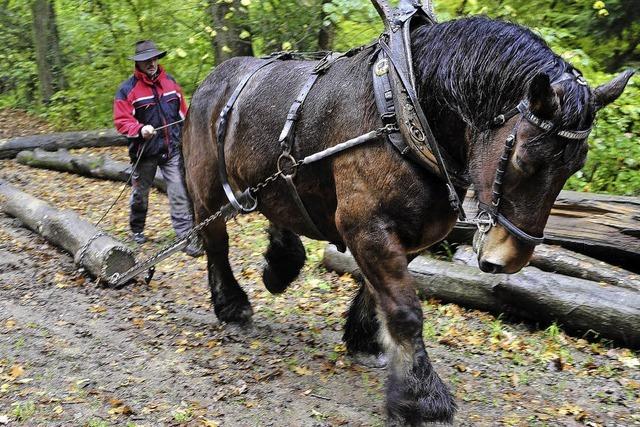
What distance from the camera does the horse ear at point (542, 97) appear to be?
2.86 meters

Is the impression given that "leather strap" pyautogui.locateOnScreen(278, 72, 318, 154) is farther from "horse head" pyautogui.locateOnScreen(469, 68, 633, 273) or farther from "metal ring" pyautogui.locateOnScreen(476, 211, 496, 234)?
"metal ring" pyautogui.locateOnScreen(476, 211, 496, 234)

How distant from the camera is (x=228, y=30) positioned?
1126cm

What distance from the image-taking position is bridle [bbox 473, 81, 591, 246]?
2.94 meters

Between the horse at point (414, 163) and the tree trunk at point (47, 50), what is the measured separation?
53.5 ft

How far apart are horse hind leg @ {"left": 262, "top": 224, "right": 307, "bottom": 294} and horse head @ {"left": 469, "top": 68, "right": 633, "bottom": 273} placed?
252 cm

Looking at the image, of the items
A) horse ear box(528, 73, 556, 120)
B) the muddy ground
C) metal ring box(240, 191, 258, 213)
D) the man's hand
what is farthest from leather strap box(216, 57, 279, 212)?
the man's hand

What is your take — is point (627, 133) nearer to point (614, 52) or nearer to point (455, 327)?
point (614, 52)

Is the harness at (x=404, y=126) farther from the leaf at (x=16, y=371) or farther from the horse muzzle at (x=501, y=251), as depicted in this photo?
the leaf at (x=16, y=371)

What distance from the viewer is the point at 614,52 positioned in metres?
9.03

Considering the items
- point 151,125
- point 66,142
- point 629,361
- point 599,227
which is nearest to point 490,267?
point 629,361

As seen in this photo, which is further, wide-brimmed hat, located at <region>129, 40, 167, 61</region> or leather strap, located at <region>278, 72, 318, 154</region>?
wide-brimmed hat, located at <region>129, 40, 167, 61</region>

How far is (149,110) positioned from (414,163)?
5.56 m

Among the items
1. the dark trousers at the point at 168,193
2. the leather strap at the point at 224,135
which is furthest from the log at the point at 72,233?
the leather strap at the point at 224,135

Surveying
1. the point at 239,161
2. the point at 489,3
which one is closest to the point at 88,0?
the point at 489,3
